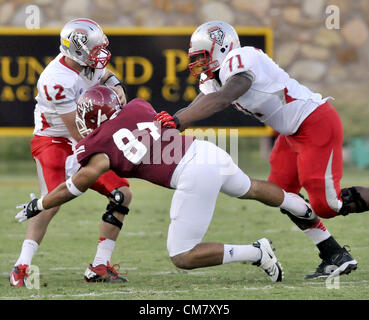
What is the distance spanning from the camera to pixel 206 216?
426cm

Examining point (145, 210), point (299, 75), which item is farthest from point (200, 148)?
point (299, 75)

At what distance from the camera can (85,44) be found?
4953 millimetres

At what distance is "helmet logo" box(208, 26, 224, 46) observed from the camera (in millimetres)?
4691

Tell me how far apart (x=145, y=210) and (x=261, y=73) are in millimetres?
3323

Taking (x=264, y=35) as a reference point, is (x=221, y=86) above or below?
below

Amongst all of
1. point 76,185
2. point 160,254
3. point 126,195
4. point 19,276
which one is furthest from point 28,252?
point 160,254

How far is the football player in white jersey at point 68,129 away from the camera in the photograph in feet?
16.0

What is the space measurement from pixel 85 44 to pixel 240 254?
1.53 meters

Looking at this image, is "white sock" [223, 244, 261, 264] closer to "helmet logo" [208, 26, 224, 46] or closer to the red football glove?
the red football glove

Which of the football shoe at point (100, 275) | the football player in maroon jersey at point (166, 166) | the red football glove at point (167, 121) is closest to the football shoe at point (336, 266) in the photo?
the football player in maroon jersey at point (166, 166)

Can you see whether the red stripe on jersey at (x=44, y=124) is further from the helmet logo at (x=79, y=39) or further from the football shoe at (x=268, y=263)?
the football shoe at (x=268, y=263)

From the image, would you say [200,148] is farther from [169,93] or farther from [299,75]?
[299,75]

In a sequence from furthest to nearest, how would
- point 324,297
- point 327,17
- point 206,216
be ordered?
point 327,17, point 206,216, point 324,297

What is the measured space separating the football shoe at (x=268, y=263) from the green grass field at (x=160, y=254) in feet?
0.24
